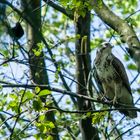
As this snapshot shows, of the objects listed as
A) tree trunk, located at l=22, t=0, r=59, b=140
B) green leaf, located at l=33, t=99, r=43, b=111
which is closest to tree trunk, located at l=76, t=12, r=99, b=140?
tree trunk, located at l=22, t=0, r=59, b=140

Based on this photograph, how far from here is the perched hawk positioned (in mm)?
7477

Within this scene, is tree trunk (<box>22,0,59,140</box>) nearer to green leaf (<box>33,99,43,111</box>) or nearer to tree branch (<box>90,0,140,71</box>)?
tree branch (<box>90,0,140,71</box>)

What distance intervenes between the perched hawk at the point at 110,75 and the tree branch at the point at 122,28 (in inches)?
68.4

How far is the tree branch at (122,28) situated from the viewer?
510 centimetres

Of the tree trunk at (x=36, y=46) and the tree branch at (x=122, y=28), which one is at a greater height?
the tree trunk at (x=36, y=46)

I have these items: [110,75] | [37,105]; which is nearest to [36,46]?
[110,75]

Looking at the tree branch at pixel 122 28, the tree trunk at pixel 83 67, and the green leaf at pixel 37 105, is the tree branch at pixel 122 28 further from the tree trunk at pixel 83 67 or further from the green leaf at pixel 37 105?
the green leaf at pixel 37 105

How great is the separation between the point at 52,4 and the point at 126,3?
6.62 m

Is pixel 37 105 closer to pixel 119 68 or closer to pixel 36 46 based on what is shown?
pixel 36 46

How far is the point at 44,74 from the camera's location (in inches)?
307

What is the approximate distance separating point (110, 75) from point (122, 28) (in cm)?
210

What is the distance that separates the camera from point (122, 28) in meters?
5.50

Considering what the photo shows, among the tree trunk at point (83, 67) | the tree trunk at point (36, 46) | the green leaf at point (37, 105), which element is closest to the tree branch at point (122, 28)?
the tree trunk at point (83, 67)

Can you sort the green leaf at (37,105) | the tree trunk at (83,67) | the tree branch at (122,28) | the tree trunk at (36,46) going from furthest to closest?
the tree trunk at (36,46) < the tree trunk at (83,67) < the tree branch at (122,28) < the green leaf at (37,105)
